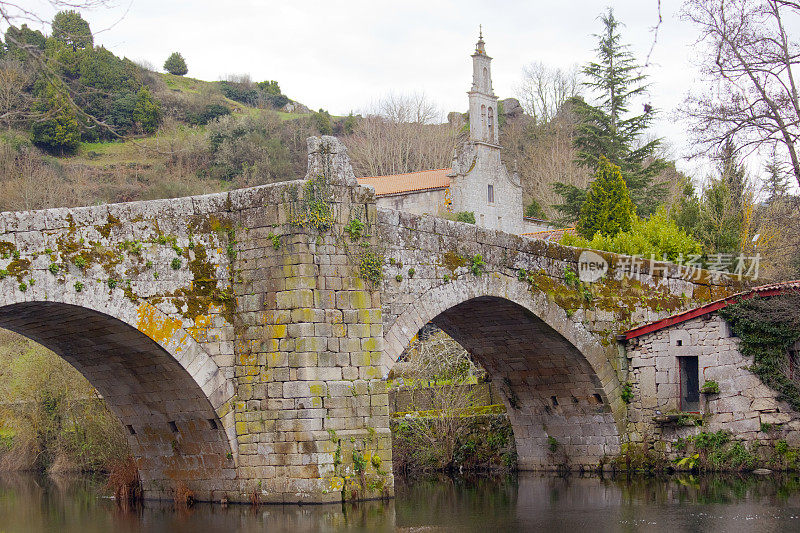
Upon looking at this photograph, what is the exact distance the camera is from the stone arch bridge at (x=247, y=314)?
11.3 m

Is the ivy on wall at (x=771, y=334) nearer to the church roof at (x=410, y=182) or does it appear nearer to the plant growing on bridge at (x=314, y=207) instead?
the plant growing on bridge at (x=314, y=207)

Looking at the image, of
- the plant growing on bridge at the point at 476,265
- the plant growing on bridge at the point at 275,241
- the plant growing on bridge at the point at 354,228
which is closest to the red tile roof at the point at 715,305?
the plant growing on bridge at the point at 476,265

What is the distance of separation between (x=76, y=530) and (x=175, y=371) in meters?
2.24

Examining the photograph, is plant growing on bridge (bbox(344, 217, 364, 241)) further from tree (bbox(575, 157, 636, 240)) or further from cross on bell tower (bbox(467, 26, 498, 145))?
cross on bell tower (bbox(467, 26, 498, 145))

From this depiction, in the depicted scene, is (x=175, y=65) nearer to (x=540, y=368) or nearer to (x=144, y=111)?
(x=144, y=111)

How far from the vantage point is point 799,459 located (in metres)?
15.2

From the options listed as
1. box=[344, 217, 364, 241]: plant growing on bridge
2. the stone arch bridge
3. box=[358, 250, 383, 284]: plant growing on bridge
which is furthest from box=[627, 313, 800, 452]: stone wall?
box=[344, 217, 364, 241]: plant growing on bridge

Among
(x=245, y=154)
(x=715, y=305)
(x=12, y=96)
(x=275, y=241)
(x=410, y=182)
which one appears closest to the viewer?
(x=12, y=96)

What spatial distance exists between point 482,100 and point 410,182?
5005mm

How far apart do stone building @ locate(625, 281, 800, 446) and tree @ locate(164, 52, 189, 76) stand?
51.0 meters

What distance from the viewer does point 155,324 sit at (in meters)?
11.6

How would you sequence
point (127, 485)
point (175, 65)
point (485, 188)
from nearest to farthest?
point (127, 485), point (485, 188), point (175, 65)

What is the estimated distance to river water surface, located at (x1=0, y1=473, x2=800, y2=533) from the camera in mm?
11227

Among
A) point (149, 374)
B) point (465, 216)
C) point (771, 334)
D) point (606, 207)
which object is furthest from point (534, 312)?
point (465, 216)
